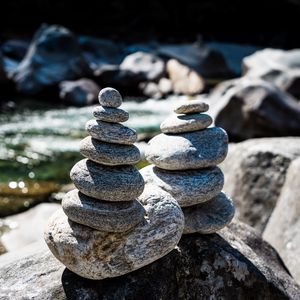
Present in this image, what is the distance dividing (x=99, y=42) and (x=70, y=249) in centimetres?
2292

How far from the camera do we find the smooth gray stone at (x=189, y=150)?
3.48 meters

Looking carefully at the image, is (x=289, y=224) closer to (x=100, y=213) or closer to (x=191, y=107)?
(x=191, y=107)

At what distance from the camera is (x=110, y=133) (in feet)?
9.62

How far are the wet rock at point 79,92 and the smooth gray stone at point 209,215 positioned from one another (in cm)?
1307

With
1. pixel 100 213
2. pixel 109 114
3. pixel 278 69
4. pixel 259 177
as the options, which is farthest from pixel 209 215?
pixel 278 69

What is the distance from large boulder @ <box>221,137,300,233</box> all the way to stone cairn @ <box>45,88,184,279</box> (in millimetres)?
2500

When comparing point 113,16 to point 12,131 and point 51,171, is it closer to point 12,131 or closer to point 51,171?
point 12,131

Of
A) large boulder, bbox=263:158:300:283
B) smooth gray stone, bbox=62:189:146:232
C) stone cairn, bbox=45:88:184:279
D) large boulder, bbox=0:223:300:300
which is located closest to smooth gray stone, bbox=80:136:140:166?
stone cairn, bbox=45:88:184:279

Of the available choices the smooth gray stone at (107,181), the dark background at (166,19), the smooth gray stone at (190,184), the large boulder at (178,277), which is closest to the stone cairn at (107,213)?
the smooth gray stone at (107,181)

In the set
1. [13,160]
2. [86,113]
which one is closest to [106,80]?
[86,113]

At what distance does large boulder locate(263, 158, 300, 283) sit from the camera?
465 centimetres

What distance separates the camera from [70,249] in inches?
118

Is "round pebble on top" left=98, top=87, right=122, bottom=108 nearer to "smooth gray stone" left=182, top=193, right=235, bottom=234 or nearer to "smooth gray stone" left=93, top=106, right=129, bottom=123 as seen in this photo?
"smooth gray stone" left=93, top=106, right=129, bottom=123

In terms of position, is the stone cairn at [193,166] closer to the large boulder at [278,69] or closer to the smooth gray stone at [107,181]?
the smooth gray stone at [107,181]
